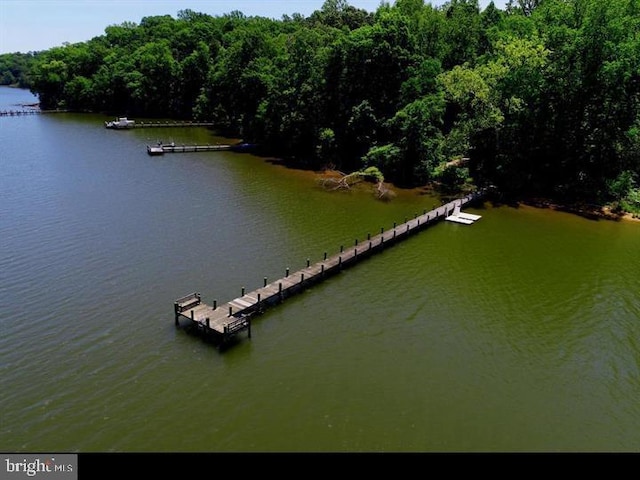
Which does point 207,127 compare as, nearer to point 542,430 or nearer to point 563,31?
point 563,31

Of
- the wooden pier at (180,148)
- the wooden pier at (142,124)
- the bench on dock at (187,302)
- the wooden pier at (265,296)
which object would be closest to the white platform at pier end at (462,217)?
the wooden pier at (265,296)

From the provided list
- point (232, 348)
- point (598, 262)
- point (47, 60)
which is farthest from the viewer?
point (47, 60)

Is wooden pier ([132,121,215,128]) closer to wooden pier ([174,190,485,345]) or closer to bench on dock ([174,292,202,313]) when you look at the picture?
wooden pier ([174,190,485,345])

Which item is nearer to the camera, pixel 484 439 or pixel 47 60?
pixel 484 439

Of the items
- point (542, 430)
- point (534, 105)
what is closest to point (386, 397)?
point (542, 430)

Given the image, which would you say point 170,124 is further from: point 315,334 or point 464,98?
point 315,334

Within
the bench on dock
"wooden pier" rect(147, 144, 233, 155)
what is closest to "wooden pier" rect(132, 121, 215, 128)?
"wooden pier" rect(147, 144, 233, 155)

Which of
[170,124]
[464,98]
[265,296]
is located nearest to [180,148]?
[170,124]

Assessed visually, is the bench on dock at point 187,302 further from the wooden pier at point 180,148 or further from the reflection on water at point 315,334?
the wooden pier at point 180,148
